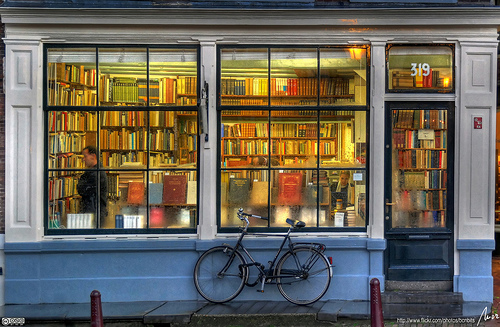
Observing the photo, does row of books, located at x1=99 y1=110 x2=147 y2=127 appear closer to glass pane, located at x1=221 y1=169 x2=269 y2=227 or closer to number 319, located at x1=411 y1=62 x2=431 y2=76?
glass pane, located at x1=221 y1=169 x2=269 y2=227

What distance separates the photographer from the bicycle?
7984 mm

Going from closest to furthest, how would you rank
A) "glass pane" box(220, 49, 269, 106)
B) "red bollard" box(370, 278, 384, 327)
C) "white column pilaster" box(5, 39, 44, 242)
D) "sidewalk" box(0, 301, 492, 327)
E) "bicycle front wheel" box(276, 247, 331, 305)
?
"red bollard" box(370, 278, 384, 327)
"sidewalk" box(0, 301, 492, 327)
"bicycle front wheel" box(276, 247, 331, 305)
"white column pilaster" box(5, 39, 44, 242)
"glass pane" box(220, 49, 269, 106)

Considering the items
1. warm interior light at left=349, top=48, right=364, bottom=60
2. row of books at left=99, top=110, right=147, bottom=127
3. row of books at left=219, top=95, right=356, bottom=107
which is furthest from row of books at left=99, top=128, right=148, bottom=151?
warm interior light at left=349, top=48, right=364, bottom=60

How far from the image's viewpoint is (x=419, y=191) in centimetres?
848

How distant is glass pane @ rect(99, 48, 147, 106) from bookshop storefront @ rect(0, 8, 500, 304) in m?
0.02

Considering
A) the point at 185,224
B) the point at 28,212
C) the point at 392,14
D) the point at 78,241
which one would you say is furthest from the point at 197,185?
the point at 392,14

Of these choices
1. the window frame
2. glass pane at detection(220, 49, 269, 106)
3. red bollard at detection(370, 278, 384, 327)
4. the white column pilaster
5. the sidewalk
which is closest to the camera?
red bollard at detection(370, 278, 384, 327)

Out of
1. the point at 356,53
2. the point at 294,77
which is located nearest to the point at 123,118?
the point at 294,77

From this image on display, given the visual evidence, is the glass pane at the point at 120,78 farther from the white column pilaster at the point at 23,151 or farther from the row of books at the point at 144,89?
the white column pilaster at the point at 23,151

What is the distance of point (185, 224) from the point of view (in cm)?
842

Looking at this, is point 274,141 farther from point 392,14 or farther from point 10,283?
point 10,283

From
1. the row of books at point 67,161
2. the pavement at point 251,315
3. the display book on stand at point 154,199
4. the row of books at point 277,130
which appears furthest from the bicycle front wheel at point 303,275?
the row of books at point 67,161

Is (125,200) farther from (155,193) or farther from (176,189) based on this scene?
(176,189)

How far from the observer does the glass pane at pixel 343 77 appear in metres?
8.41
